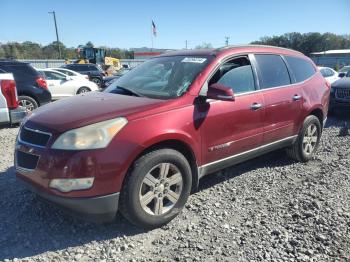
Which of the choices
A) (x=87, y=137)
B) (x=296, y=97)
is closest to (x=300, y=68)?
(x=296, y=97)

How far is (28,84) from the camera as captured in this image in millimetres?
9367

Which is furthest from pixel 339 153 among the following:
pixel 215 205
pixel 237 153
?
pixel 215 205

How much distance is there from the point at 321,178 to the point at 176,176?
96.4 inches

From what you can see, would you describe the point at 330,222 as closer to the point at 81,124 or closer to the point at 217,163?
the point at 217,163

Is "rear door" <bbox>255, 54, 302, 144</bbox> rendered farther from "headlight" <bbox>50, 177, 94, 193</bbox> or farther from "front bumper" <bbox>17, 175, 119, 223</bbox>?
"headlight" <bbox>50, 177, 94, 193</bbox>

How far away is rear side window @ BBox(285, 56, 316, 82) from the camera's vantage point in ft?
17.3

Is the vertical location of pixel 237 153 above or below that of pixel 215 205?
above

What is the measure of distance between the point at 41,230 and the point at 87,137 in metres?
1.14

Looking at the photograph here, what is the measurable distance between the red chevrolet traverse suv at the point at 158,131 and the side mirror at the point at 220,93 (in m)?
0.01

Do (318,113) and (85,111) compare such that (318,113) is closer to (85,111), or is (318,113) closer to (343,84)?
(85,111)

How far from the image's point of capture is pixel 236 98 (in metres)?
4.16

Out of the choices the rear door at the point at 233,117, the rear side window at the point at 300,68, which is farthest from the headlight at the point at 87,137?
the rear side window at the point at 300,68

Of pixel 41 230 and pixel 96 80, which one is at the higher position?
pixel 41 230

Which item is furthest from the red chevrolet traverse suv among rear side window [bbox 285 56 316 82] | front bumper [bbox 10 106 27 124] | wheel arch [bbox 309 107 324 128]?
front bumper [bbox 10 106 27 124]
